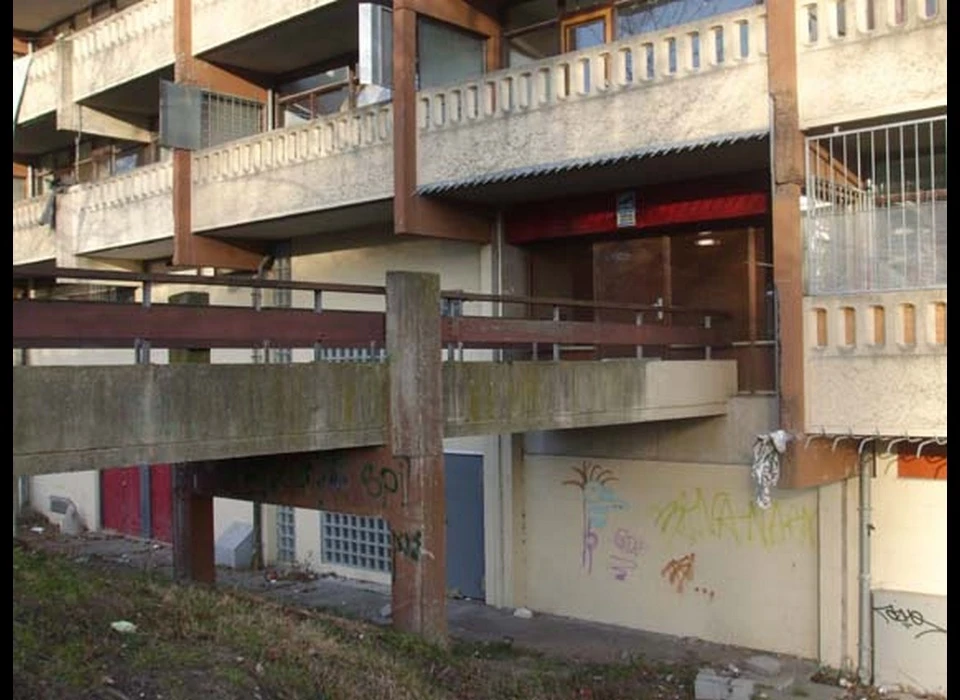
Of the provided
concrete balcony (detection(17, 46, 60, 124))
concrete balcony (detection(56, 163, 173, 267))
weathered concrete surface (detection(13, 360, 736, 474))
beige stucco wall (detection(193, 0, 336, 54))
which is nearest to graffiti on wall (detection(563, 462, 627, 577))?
weathered concrete surface (detection(13, 360, 736, 474))

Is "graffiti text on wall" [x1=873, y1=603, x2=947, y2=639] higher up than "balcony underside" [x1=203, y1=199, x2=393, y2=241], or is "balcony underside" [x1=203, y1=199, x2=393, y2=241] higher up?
"balcony underside" [x1=203, y1=199, x2=393, y2=241]

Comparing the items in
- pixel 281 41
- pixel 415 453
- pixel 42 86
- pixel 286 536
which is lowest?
pixel 286 536

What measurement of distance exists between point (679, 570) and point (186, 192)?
973cm

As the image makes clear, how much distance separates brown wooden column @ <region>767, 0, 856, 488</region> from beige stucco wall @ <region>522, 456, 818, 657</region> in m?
1.25

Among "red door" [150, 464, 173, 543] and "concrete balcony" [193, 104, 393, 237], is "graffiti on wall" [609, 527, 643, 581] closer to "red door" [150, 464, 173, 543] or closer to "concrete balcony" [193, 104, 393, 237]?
"concrete balcony" [193, 104, 393, 237]

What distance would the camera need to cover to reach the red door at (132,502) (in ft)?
57.6

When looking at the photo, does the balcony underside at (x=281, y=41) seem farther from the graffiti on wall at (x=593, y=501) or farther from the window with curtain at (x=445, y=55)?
the graffiti on wall at (x=593, y=501)

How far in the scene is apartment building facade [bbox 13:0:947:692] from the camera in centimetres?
873

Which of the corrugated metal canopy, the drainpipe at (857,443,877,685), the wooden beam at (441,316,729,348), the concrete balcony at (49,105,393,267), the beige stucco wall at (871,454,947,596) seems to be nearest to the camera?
the wooden beam at (441,316,729,348)

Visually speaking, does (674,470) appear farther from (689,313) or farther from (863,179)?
(863,179)

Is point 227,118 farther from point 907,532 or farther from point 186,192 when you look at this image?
point 907,532

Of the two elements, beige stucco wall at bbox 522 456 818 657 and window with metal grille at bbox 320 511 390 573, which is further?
window with metal grille at bbox 320 511 390 573

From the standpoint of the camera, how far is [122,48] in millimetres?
16828

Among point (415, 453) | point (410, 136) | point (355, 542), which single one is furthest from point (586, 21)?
point (355, 542)
